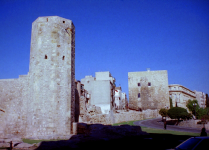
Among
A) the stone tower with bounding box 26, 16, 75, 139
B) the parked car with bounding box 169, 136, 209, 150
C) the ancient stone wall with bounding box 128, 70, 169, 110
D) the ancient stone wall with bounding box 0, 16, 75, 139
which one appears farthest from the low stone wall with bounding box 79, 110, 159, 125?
the parked car with bounding box 169, 136, 209, 150

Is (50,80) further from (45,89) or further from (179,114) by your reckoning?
(179,114)

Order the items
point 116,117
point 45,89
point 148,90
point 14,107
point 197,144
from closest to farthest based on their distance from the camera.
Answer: point 197,144
point 45,89
point 14,107
point 116,117
point 148,90

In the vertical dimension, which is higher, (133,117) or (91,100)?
(91,100)

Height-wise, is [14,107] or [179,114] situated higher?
[14,107]

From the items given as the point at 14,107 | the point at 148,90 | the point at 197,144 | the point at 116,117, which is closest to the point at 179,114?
the point at 116,117

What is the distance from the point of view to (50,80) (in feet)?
52.7

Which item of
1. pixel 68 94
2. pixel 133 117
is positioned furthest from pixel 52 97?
pixel 133 117

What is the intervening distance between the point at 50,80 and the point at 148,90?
43705mm

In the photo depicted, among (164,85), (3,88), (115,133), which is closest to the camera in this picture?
(115,133)

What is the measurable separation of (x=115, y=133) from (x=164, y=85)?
1699 inches

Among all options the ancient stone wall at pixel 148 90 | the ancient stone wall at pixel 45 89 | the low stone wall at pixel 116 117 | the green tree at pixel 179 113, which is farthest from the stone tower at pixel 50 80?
the ancient stone wall at pixel 148 90

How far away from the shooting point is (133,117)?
41250 mm

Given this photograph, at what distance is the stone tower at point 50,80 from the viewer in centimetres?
1548

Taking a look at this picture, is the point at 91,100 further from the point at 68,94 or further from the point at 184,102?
the point at 184,102
